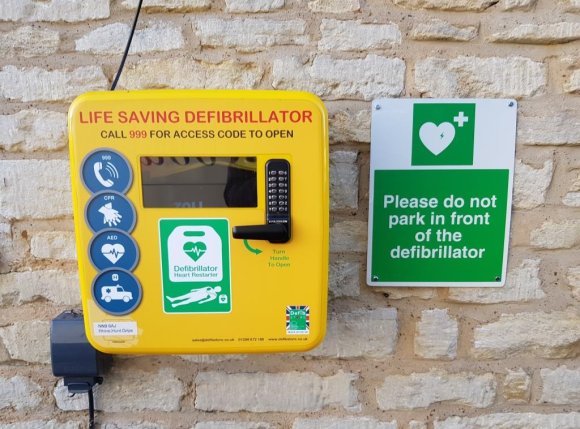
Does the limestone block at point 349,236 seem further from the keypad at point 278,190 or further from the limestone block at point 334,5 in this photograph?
the limestone block at point 334,5

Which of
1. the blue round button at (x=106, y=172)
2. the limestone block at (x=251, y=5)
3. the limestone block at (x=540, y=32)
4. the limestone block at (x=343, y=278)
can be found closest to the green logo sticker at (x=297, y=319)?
the limestone block at (x=343, y=278)

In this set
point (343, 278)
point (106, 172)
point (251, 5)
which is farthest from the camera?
point (343, 278)

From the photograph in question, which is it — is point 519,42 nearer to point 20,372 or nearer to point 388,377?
point 388,377

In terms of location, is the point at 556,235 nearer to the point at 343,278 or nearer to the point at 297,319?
the point at 343,278

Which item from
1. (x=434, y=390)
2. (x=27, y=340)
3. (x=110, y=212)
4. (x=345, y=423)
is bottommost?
(x=345, y=423)

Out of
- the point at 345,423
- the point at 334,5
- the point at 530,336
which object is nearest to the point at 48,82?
the point at 334,5

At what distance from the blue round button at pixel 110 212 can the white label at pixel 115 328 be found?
221mm

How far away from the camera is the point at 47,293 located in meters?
1.23

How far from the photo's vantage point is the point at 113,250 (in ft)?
3.14

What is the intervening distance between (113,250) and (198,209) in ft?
0.69

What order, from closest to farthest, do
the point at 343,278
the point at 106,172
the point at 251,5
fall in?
1. the point at 106,172
2. the point at 251,5
3. the point at 343,278

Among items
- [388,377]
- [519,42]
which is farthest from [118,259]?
[519,42]

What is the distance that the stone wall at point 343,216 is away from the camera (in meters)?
1.14

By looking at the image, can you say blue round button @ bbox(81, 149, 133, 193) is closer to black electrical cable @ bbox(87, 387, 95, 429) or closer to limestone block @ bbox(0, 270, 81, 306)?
limestone block @ bbox(0, 270, 81, 306)
